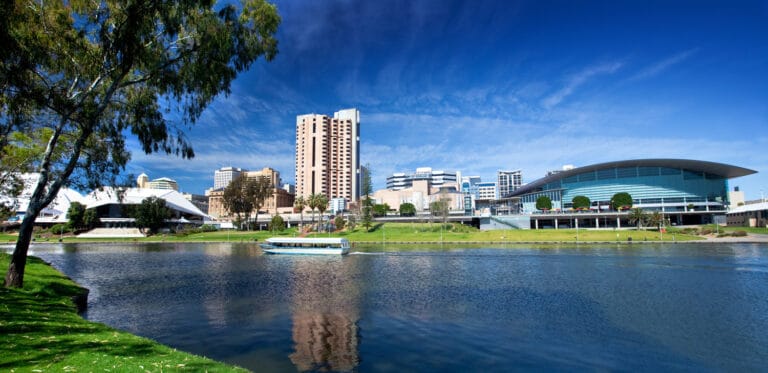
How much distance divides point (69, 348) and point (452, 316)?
18503 mm

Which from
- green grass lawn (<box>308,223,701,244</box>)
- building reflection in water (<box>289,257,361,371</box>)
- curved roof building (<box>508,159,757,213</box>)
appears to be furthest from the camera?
curved roof building (<box>508,159,757,213</box>)

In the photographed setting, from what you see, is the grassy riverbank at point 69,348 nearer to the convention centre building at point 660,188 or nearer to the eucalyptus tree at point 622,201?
the convention centre building at point 660,188

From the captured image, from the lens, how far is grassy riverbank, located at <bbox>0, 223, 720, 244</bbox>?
A: 94.7 metres

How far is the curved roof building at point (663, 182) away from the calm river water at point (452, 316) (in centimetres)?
11348

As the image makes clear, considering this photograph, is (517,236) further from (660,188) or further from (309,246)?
(660,188)

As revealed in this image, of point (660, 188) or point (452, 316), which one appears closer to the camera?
point (452, 316)

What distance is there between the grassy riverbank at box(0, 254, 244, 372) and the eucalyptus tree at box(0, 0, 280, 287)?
8042 millimetres

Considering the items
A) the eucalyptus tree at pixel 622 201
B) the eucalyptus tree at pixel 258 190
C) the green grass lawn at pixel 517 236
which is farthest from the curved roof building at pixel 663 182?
the eucalyptus tree at pixel 258 190

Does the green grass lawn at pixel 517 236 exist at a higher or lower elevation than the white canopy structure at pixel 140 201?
lower

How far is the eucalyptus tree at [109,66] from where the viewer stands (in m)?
18.3

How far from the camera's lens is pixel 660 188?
148 meters

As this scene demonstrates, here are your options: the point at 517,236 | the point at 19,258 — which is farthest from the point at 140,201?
the point at 19,258

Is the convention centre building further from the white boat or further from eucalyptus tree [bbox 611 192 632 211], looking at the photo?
the white boat

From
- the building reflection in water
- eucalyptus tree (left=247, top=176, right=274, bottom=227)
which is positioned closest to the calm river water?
the building reflection in water
